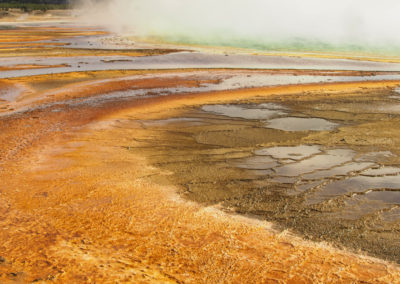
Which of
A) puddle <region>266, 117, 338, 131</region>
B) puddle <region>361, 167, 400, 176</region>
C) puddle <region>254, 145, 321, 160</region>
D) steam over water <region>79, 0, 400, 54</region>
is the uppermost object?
steam over water <region>79, 0, 400, 54</region>

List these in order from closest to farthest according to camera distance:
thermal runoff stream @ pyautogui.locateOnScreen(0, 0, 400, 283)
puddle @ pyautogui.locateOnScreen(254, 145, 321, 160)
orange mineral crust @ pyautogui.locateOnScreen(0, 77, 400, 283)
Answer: orange mineral crust @ pyautogui.locateOnScreen(0, 77, 400, 283) → thermal runoff stream @ pyautogui.locateOnScreen(0, 0, 400, 283) → puddle @ pyautogui.locateOnScreen(254, 145, 321, 160)

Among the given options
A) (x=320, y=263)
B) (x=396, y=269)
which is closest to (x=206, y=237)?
(x=320, y=263)

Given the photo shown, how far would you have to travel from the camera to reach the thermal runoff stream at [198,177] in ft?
12.9

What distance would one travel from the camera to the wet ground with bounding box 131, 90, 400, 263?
4719 millimetres

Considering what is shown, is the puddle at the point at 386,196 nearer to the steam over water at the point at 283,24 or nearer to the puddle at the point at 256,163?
the puddle at the point at 256,163

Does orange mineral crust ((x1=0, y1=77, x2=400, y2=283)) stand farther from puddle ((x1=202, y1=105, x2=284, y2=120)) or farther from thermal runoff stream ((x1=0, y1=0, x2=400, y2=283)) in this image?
puddle ((x1=202, y1=105, x2=284, y2=120))

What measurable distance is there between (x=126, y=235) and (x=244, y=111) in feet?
20.0

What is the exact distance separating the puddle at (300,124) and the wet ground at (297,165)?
2cm

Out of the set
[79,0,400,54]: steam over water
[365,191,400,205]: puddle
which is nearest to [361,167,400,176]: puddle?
[365,191,400,205]: puddle

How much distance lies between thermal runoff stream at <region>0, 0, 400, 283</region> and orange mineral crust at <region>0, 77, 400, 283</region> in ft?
0.06

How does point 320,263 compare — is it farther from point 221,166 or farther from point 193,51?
point 193,51

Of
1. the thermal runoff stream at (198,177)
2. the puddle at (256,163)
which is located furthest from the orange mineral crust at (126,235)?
the puddle at (256,163)

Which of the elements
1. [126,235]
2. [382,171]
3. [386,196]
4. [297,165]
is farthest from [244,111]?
[126,235]

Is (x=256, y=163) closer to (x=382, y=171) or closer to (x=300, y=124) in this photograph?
(x=382, y=171)
